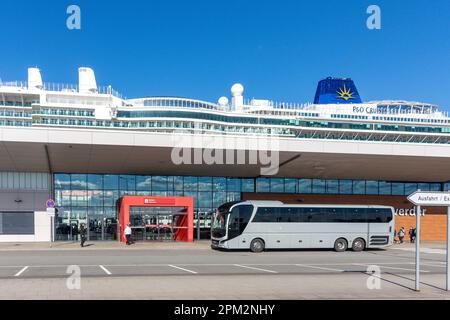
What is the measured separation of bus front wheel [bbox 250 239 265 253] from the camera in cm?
2366

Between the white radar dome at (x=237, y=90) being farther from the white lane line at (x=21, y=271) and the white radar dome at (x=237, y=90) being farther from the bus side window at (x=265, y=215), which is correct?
the white lane line at (x=21, y=271)

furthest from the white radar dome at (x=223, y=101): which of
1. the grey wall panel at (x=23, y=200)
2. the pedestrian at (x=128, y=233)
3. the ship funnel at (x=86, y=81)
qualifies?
the pedestrian at (x=128, y=233)

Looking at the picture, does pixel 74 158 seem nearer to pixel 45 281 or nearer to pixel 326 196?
pixel 45 281

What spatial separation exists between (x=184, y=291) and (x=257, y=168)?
20.9 metres

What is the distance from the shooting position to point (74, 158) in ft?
87.4

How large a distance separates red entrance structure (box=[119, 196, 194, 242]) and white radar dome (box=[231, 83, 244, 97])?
254ft

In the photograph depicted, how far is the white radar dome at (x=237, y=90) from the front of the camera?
106 meters

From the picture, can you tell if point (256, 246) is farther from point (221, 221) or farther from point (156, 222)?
point (156, 222)

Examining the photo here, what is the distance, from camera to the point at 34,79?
99.9 m

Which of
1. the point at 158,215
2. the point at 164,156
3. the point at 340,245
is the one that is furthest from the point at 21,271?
the point at 340,245

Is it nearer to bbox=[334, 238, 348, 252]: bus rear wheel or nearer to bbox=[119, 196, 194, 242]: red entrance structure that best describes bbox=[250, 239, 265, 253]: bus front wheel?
bbox=[334, 238, 348, 252]: bus rear wheel

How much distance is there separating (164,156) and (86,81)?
86.6 metres
